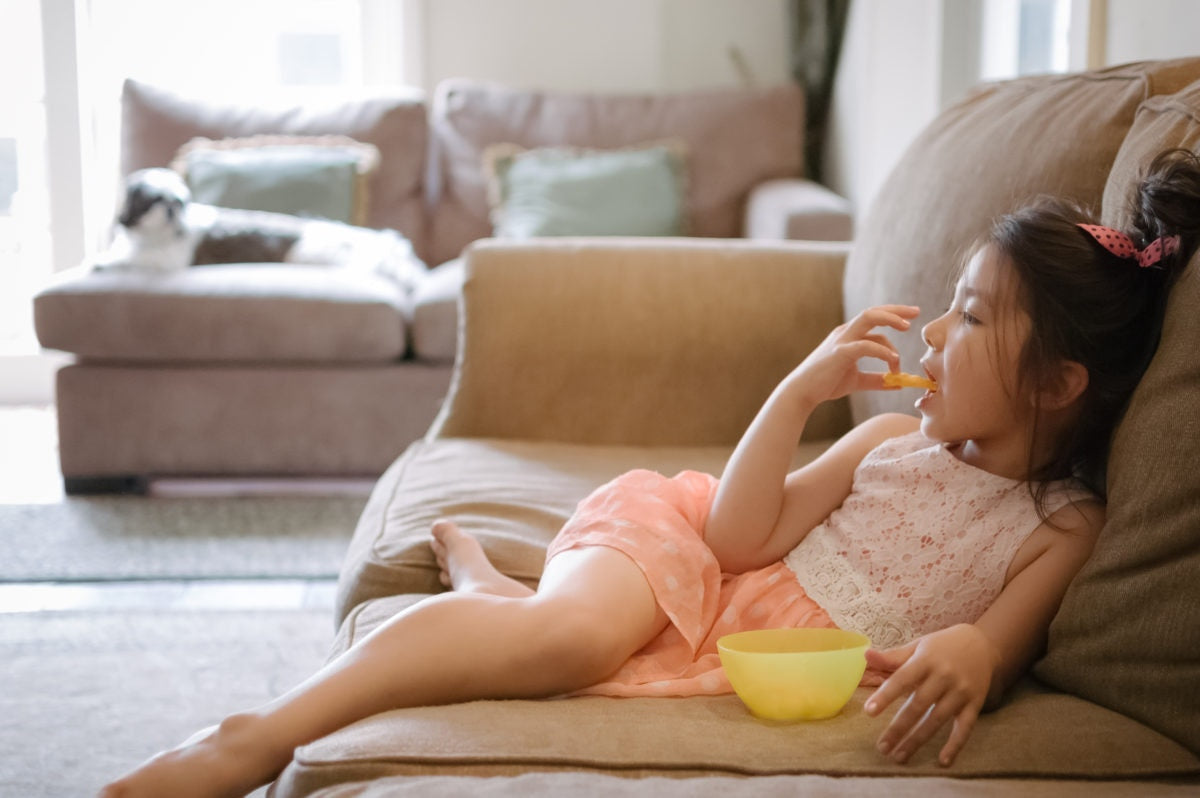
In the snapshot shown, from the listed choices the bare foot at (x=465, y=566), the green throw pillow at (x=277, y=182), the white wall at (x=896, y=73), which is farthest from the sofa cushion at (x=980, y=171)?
the green throw pillow at (x=277, y=182)

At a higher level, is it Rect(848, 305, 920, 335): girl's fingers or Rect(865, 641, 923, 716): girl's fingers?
Rect(848, 305, 920, 335): girl's fingers

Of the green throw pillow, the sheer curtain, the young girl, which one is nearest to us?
the young girl

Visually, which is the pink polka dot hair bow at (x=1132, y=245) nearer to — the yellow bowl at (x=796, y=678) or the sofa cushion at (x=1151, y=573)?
the sofa cushion at (x=1151, y=573)

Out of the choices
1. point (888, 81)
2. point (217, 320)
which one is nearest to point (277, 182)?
point (217, 320)

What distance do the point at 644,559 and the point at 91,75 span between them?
4.04m

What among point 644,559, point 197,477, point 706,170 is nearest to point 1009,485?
point 644,559

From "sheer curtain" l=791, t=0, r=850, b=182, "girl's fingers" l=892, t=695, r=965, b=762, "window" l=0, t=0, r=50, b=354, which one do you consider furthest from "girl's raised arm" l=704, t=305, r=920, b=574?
"window" l=0, t=0, r=50, b=354

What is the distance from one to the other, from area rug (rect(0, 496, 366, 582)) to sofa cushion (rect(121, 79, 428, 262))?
1080 millimetres

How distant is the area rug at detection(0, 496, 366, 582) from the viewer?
2590 mm

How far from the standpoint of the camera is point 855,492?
132 centimetres

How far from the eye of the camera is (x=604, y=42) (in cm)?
452

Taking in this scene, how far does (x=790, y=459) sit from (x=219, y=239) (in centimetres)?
254

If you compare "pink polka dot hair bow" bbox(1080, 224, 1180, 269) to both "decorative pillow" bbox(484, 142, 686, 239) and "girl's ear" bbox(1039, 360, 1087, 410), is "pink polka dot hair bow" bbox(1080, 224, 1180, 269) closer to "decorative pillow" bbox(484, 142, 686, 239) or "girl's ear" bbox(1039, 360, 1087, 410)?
"girl's ear" bbox(1039, 360, 1087, 410)

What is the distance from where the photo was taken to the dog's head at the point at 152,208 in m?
3.27
